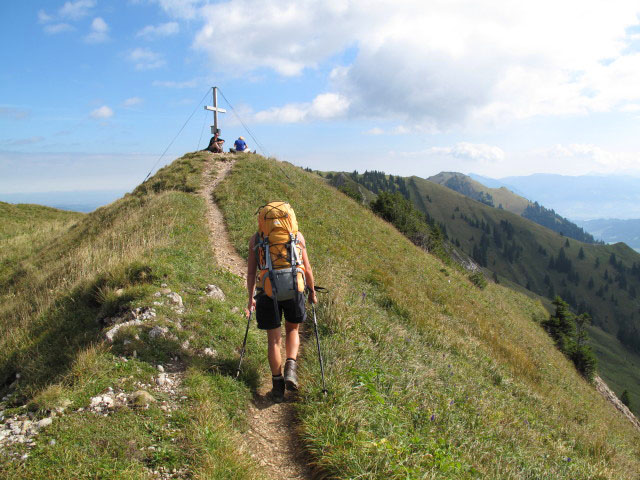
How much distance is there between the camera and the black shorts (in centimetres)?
557

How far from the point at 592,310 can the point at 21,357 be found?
229482 millimetres

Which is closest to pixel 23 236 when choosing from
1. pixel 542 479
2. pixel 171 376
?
pixel 171 376

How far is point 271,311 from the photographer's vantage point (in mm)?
5574

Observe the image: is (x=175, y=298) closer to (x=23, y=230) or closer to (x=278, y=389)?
(x=278, y=389)

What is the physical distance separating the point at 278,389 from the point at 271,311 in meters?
1.31

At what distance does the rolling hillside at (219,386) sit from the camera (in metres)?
4.10

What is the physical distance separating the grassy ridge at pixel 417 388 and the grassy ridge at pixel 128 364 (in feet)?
4.49

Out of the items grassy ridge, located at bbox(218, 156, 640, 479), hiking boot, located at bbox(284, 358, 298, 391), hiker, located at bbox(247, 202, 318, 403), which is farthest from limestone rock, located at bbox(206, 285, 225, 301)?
hiking boot, located at bbox(284, 358, 298, 391)

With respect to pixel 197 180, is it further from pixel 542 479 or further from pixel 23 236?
pixel 542 479

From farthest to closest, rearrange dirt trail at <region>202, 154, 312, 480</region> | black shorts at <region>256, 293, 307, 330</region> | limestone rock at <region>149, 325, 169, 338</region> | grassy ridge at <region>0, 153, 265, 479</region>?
limestone rock at <region>149, 325, 169, 338</region> < black shorts at <region>256, 293, 307, 330</region> < dirt trail at <region>202, 154, 312, 480</region> < grassy ridge at <region>0, 153, 265, 479</region>

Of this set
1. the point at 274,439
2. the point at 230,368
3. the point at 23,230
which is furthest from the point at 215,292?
the point at 23,230

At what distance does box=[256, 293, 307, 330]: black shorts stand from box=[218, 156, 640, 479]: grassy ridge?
1187mm

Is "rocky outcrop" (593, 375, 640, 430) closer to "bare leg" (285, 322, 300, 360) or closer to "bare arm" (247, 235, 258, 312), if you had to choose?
"bare leg" (285, 322, 300, 360)

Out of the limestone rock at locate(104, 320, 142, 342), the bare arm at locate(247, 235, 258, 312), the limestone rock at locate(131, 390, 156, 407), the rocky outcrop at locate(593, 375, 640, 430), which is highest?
the bare arm at locate(247, 235, 258, 312)
